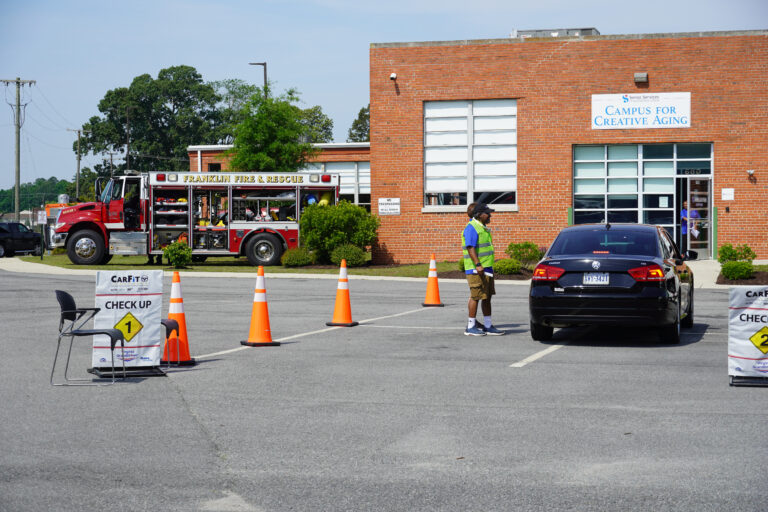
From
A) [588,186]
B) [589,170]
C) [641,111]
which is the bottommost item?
[588,186]

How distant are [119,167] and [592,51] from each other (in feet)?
268

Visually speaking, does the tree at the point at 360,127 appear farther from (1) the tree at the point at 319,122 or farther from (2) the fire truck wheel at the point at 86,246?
(2) the fire truck wheel at the point at 86,246

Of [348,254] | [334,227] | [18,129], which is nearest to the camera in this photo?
[348,254]

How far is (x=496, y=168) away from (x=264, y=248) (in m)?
7.80

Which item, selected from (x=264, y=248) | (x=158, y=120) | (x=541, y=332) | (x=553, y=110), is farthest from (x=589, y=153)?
(x=158, y=120)

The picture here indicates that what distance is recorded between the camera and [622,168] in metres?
29.5

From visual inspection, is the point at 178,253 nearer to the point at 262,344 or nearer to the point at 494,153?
the point at 494,153

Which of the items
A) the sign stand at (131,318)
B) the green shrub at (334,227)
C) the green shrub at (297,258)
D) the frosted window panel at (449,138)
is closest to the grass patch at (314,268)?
the green shrub at (297,258)

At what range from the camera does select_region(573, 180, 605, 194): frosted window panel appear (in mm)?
29625

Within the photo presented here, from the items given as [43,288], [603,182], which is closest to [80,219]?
[43,288]

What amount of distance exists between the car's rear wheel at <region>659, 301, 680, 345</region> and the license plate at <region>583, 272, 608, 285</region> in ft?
3.14

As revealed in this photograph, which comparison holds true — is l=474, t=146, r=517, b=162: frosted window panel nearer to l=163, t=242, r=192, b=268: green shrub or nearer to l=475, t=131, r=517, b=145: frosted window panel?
l=475, t=131, r=517, b=145: frosted window panel

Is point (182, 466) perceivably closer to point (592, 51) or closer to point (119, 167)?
point (592, 51)

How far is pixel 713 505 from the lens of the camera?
4961mm
